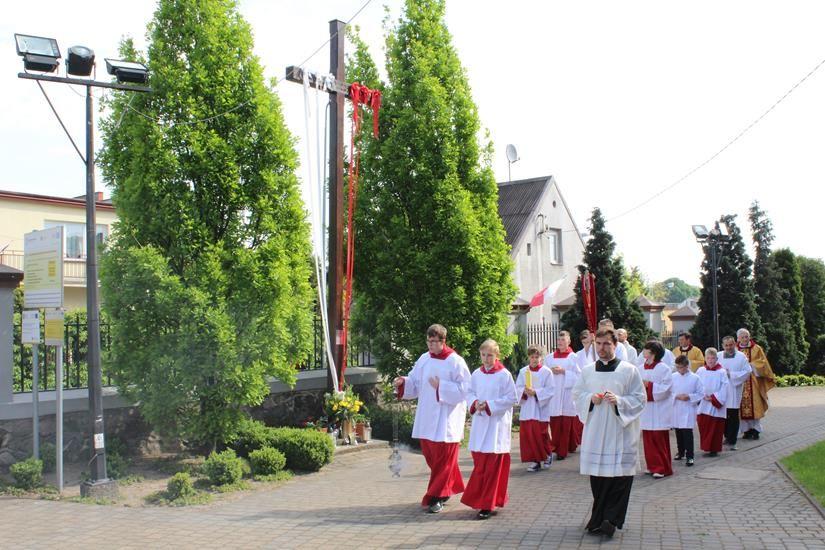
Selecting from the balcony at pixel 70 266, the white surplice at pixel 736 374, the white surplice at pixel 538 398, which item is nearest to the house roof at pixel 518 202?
the balcony at pixel 70 266

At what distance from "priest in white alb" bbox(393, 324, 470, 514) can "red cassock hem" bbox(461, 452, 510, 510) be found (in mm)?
353

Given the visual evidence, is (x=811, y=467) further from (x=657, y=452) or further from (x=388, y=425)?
(x=388, y=425)

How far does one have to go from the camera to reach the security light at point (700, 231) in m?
22.2

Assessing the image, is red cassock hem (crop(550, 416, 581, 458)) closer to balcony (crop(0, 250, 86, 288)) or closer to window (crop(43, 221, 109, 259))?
balcony (crop(0, 250, 86, 288))

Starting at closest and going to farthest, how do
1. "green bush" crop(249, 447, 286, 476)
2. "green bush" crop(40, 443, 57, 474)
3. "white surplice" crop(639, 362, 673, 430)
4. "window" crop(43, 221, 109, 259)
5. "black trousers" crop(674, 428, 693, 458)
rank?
"green bush" crop(40, 443, 57, 474) < "green bush" crop(249, 447, 286, 476) < "white surplice" crop(639, 362, 673, 430) < "black trousers" crop(674, 428, 693, 458) < "window" crop(43, 221, 109, 259)

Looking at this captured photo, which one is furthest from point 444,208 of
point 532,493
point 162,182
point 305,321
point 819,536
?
point 819,536

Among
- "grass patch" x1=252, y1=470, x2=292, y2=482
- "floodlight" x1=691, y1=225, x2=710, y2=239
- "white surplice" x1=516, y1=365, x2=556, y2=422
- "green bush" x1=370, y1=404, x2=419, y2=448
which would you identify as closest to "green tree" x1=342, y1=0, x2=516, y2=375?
"green bush" x1=370, y1=404, x2=419, y2=448

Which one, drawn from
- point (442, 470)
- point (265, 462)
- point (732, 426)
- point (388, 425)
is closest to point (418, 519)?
point (442, 470)

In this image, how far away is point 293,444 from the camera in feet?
35.2

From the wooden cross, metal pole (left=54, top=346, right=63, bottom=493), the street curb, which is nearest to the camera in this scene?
the street curb

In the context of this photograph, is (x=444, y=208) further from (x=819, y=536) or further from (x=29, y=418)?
(x=819, y=536)

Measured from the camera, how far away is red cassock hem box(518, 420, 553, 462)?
434 inches

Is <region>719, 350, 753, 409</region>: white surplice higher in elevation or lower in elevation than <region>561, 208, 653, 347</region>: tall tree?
lower

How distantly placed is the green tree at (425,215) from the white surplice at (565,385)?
272cm
